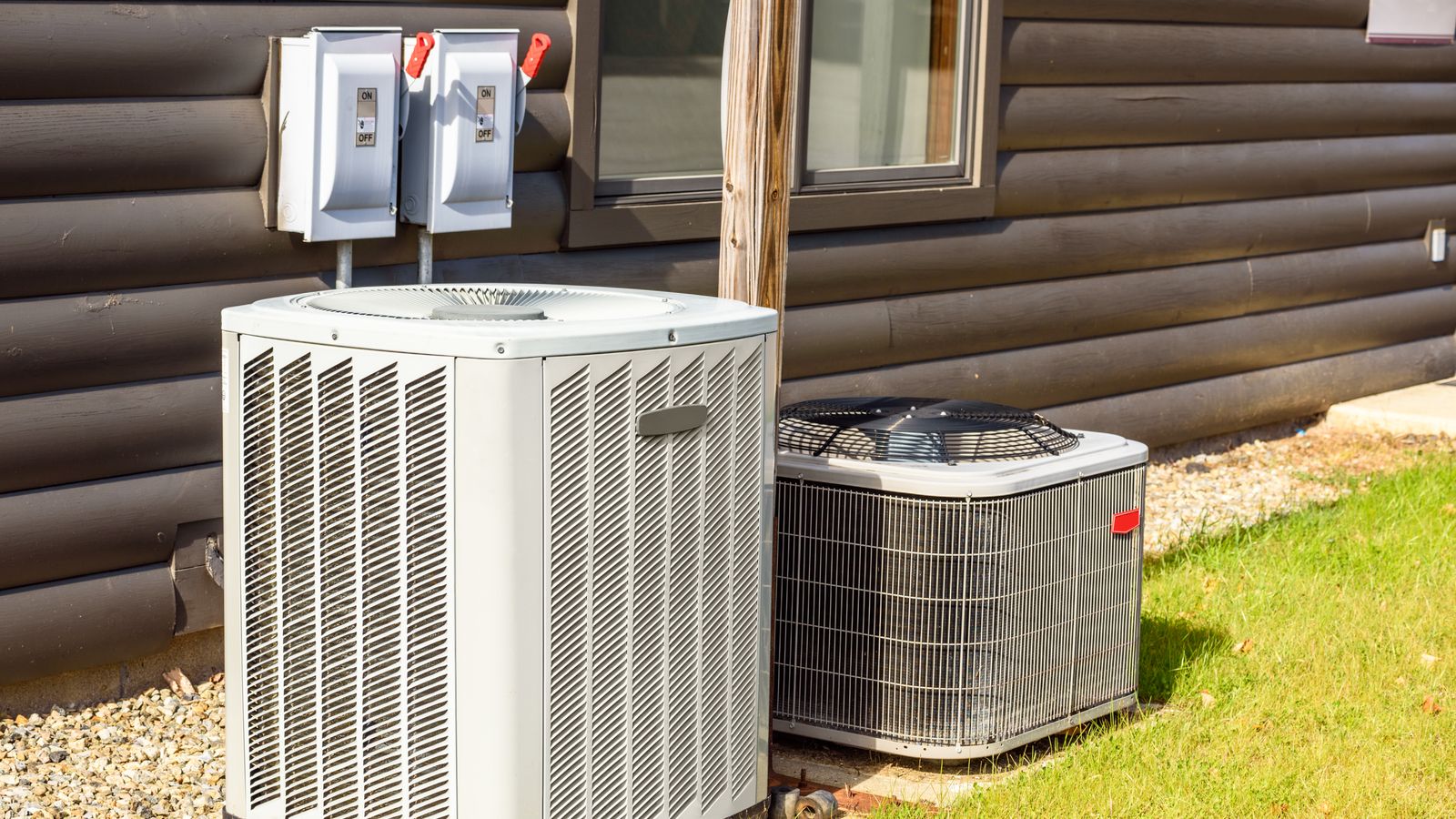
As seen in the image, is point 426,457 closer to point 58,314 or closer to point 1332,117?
point 58,314

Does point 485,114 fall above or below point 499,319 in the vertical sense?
above

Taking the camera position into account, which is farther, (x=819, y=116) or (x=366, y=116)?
(x=819, y=116)

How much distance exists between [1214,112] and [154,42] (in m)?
4.80

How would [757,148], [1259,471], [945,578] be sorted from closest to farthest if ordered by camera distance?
[757,148], [945,578], [1259,471]

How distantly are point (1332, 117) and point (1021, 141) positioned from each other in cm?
231

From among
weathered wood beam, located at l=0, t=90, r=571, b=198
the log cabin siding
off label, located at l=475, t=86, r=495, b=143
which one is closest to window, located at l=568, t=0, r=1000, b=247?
the log cabin siding

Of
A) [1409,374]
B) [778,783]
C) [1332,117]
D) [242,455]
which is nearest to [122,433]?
[242,455]

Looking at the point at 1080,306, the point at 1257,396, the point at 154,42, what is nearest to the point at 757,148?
the point at 154,42

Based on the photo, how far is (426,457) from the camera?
2.97 metres

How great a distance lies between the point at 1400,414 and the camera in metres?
8.31

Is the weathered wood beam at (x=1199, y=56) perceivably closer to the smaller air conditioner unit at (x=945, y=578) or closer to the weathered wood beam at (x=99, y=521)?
the smaller air conditioner unit at (x=945, y=578)

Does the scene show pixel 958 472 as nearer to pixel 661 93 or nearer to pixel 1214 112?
pixel 661 93

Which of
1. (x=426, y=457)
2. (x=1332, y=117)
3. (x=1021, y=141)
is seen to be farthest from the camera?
(x=1332, y=117)

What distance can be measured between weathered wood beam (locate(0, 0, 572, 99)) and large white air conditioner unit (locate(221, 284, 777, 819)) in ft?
3.44
